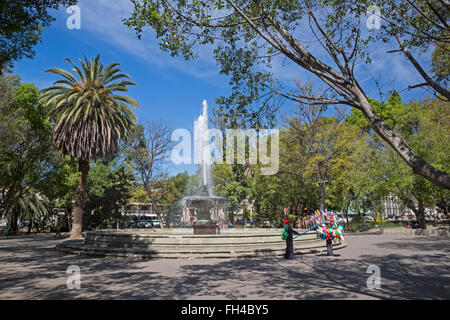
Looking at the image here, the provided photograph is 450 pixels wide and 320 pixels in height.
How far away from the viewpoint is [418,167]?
562 cm

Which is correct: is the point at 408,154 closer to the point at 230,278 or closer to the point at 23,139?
the point at 230,278

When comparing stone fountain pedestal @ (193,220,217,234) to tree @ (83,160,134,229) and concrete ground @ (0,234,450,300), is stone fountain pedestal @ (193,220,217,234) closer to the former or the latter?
concrete ground @ (0,234,450,300)

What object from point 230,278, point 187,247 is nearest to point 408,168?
point 187,247

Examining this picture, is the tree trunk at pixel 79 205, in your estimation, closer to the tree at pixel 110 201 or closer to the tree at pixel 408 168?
the tree at pixel 110 201

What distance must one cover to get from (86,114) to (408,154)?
66.3 ft

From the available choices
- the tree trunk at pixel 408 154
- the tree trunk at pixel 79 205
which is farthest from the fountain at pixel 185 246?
the tree trunk at pixel 408 154

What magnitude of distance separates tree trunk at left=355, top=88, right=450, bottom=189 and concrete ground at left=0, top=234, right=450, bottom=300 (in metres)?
2.84

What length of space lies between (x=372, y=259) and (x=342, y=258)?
1.13m

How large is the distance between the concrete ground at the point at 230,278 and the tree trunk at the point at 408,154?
284cm

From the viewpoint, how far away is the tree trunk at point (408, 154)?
5387mm

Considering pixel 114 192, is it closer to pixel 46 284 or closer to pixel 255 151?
pixel 255 151

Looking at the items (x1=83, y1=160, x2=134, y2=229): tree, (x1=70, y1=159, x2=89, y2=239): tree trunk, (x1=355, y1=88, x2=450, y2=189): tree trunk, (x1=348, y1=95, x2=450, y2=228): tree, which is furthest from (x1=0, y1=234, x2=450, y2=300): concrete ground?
(x1=83, y1=160, x2=134, y2=229): tree

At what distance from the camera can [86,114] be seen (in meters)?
21.2
